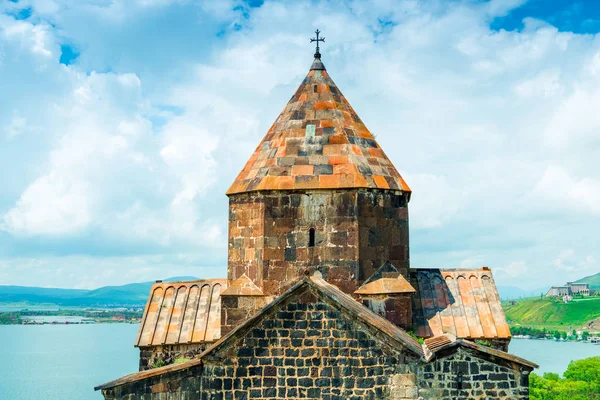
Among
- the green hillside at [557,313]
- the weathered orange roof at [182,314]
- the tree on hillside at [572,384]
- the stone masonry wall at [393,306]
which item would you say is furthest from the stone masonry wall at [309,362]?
the green hillside at [557,313]

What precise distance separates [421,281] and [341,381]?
369 centimetres

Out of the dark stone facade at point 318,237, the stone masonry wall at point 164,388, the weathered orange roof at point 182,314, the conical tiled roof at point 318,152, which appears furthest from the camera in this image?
the weathered orange roof at point 182,314

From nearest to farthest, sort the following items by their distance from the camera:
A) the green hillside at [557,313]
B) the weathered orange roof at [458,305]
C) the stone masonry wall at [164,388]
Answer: the stone masonry wall at [164,388], the weathered orange roof at [458,305], the green hillside at [557,313]

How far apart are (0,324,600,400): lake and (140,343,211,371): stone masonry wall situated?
38.0m

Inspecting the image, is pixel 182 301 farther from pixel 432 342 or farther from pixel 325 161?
pixel 432 342

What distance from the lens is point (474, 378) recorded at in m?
8.14

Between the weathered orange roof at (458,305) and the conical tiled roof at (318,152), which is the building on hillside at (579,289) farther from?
the conical tiled roof at (318,152)

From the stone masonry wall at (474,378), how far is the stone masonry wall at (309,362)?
1.06 ft


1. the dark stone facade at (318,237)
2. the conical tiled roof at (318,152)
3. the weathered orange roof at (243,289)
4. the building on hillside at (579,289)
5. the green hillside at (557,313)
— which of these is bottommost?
the green hillside at (557,313)

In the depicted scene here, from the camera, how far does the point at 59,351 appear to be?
276ft

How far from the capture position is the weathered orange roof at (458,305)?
10.5 meters

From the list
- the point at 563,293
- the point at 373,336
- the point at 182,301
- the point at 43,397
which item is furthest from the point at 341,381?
the point at 563,293

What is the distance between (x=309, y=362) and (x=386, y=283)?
2.23 m

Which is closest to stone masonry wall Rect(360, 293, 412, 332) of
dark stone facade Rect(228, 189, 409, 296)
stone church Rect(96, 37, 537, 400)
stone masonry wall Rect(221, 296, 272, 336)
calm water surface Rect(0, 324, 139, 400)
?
stone church Rect(96, 37, 537, 400)
